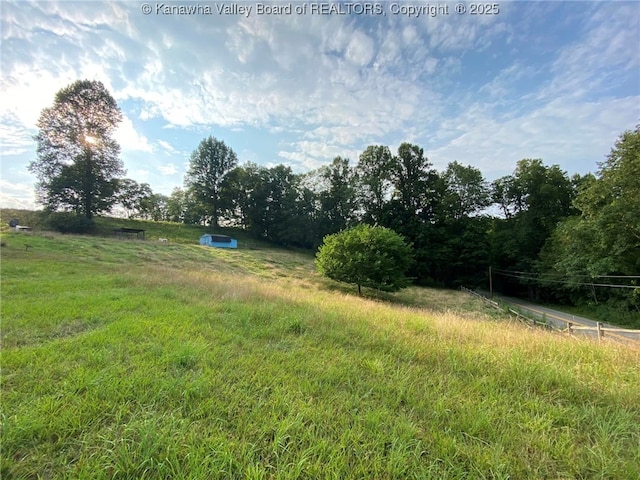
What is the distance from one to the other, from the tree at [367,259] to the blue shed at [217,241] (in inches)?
968

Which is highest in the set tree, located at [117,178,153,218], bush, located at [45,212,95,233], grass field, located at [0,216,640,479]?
tree, located at [117,178,153,218]

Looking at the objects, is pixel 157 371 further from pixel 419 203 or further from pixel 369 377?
pixel 419 203

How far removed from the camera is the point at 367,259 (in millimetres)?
21531

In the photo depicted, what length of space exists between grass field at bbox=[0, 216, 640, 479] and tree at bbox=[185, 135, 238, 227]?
5208 centimetres

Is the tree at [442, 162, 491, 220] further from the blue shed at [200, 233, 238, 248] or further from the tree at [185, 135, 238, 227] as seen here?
the tree at [185, 135, 238, 227]

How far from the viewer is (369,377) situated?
130 inches

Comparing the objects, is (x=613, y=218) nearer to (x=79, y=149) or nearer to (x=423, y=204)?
(x=423, y=204)

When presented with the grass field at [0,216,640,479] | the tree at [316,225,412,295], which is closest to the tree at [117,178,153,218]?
the tree at [316,225,412,295]

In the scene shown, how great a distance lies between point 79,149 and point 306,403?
5194cm

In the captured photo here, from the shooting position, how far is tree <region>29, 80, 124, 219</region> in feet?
121

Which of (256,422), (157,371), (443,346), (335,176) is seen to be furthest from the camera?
(335,176)

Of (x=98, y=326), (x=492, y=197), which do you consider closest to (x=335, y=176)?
(x=492, y=197)

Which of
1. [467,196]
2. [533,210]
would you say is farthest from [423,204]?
[533,210]

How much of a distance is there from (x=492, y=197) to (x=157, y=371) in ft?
154
